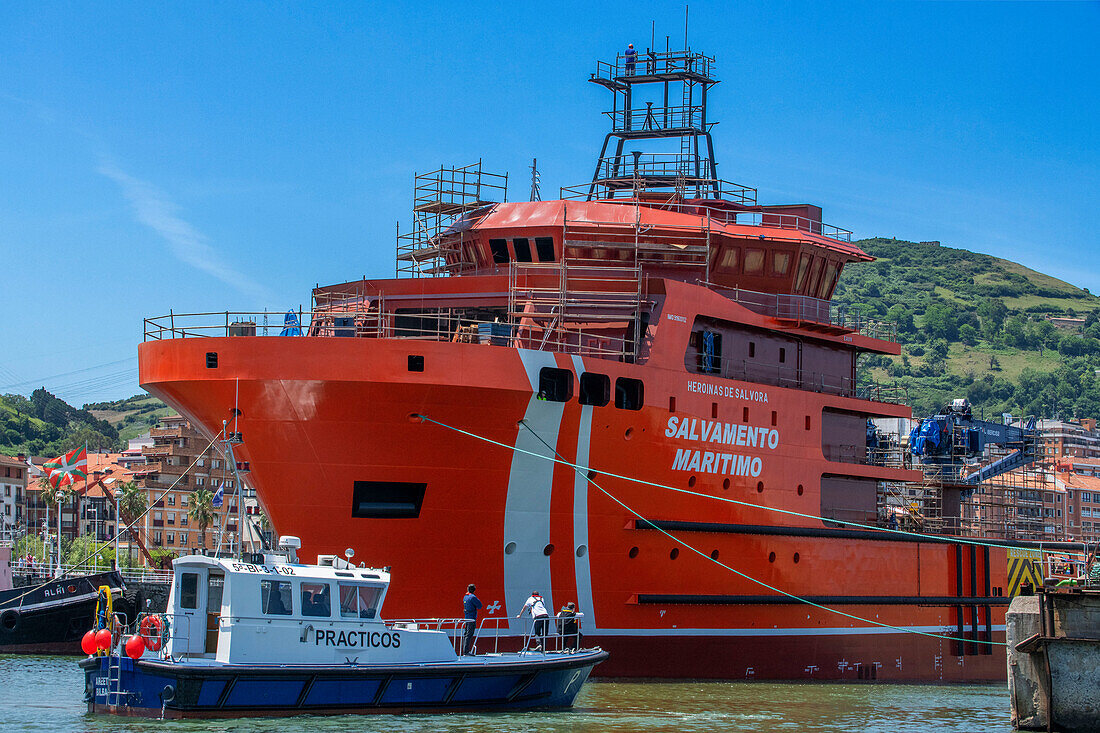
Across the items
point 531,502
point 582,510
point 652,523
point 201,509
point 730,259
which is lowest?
point 201,509

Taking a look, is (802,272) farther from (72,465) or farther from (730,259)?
(72,465)

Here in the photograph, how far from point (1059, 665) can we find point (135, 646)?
11502 millimetres

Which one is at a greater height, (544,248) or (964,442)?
(544,248)

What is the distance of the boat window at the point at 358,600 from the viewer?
687 inches

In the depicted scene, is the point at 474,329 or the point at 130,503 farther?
the point at 130,503

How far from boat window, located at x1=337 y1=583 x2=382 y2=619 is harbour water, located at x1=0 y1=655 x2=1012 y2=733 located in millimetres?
1316

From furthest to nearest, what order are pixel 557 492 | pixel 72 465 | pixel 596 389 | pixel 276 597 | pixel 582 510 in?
pixel 72 465
pixel 596 389
pixel 582 510
pixel 557 492
pixel 276 597

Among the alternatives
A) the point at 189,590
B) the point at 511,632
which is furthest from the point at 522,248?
the point at 189,590

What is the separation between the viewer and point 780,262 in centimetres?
2572

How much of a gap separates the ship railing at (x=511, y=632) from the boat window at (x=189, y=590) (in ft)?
8.55

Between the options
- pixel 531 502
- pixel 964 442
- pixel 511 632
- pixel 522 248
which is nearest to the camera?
pixel 511 632

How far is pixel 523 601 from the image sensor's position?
20.9 metres

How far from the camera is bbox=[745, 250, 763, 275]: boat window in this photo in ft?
83.5

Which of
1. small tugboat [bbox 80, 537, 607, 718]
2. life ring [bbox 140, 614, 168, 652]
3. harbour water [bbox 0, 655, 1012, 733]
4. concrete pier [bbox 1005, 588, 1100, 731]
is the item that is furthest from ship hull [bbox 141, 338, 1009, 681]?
concrete pier [bbox 1005, 588, 1100, 731]
